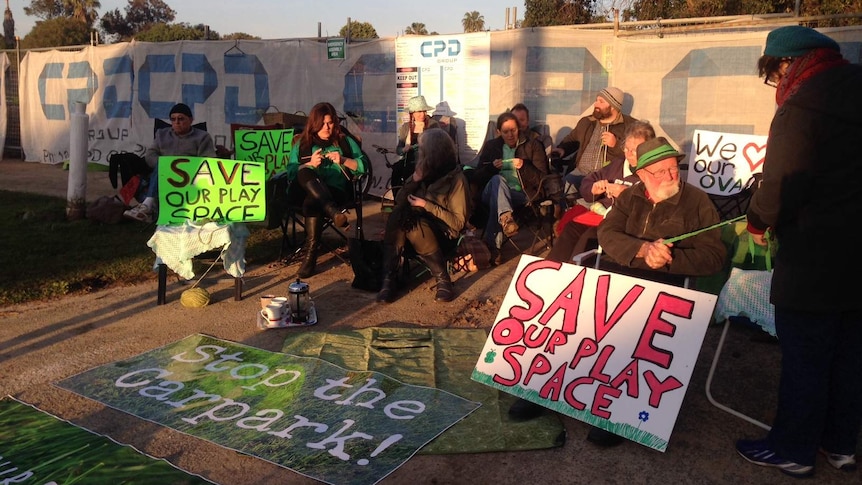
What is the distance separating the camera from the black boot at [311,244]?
667cm

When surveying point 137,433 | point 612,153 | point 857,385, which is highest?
point 612,153

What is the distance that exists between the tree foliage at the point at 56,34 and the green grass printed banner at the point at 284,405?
4856cm

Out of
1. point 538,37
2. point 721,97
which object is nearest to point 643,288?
point 721,97

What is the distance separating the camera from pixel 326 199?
21.9ft

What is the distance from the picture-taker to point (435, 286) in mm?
6398

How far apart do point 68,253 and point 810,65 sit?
6.77 metres

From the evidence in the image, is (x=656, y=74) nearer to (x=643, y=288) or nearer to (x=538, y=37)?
(x=538, y=37)

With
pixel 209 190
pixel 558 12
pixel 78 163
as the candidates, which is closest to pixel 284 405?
pixel 209 190

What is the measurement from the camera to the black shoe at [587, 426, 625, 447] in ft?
11.7

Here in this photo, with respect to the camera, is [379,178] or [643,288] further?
[379,178]

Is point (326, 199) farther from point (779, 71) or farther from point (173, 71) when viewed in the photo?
point (173, 71)

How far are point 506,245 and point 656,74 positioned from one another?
2.86 meters

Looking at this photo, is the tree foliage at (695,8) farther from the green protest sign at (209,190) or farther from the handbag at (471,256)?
the green protest sign at (209,190)

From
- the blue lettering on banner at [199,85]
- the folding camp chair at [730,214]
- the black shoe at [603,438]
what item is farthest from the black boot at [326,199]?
the blue lettering on banner at [199,85]
